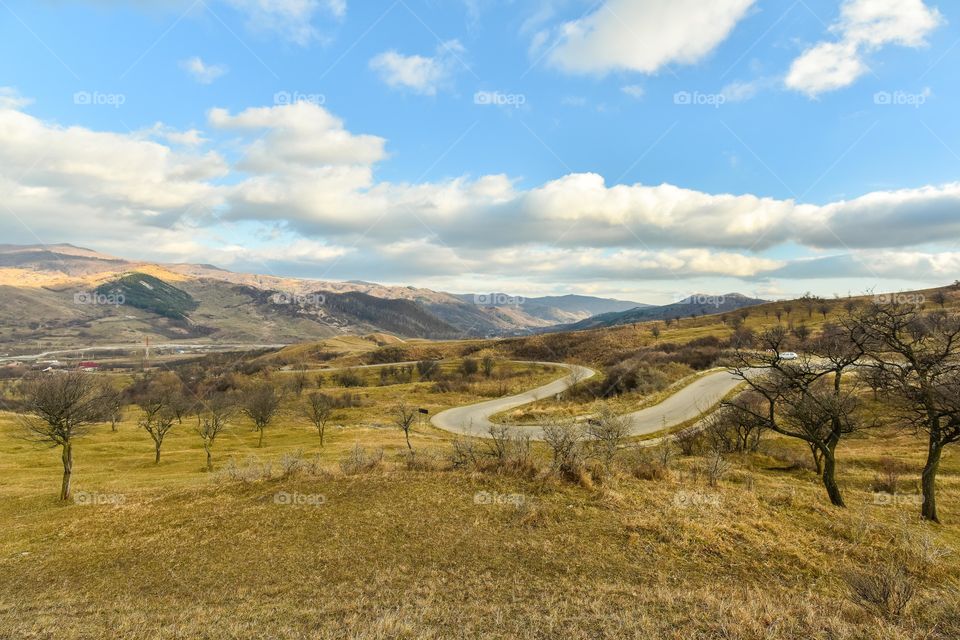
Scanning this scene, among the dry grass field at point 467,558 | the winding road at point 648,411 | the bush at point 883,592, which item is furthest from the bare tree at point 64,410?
the bush at point 883,592

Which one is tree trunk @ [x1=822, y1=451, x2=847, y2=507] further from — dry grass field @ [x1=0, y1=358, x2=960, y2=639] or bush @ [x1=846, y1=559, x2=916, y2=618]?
bush @ [x1=846, y1=559, x2=916, y2=618]

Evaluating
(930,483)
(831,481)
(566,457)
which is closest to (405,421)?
(566,457)

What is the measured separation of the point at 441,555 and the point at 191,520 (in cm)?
1079

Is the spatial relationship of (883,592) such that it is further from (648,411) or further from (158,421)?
(158,421)

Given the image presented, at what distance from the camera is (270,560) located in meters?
13.4

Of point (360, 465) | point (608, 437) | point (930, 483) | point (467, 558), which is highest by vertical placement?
point (930, 483)

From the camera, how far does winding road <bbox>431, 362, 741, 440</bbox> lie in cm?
4466

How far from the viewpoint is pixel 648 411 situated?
49.9 m

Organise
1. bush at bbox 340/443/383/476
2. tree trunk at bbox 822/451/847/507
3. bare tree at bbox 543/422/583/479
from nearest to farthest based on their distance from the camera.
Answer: tree trunk at bbox 822/451/847/507
bare tree at bbox 543/422/583/479
bush at bbox 340/443/383/476

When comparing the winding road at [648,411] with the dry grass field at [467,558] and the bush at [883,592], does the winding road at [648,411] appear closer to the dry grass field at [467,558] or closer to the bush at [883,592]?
the dry grass field at [467,558]

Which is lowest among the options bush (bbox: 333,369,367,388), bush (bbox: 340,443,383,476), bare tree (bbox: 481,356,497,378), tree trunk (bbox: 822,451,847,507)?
bush (bbox: 333,369,367,388)

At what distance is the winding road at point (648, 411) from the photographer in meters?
44.7

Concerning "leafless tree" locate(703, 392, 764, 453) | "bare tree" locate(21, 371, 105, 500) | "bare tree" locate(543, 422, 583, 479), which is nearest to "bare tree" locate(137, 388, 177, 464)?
"bare tree" locate(21, 371, 105, 500)

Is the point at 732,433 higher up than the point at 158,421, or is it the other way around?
the point at 732,433
